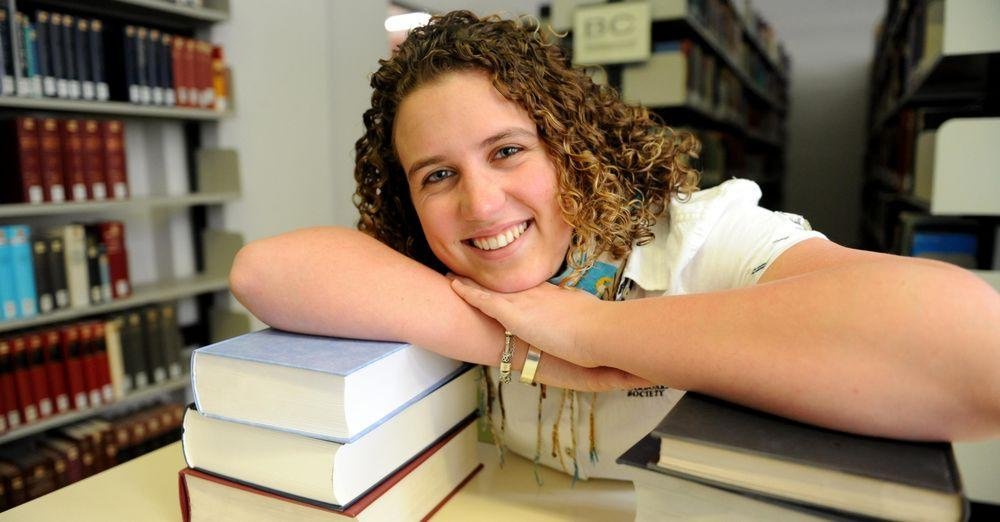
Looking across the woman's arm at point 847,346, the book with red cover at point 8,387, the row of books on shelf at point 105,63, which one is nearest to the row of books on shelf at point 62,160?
the row of books on shelf at point 105,63

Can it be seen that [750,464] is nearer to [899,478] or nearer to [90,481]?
[899,478]

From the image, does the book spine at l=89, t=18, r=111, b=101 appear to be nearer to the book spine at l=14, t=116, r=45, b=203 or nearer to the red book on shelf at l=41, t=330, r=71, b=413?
the book spine at l=14, t=116, r=45, b=203

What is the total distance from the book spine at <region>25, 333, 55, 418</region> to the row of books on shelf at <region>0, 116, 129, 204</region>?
1.53ft

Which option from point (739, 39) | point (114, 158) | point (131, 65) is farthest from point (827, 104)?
point (114, 158)

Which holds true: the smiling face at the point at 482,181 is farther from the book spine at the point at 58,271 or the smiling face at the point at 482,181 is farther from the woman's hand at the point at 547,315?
the book spine at the point at 58,271

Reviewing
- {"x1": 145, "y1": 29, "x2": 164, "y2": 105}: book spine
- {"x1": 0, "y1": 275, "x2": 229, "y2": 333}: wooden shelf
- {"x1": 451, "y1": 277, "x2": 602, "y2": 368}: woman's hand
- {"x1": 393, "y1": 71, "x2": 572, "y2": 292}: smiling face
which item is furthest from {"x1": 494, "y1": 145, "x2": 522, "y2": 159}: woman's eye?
{"x1": 145, "y1": 29, "x2": 164, "y2": 105}: book spine

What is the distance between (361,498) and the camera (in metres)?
0.55

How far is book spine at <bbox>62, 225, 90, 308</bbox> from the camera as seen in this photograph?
2.17 meters

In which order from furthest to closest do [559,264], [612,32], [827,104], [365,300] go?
[827,104] → [612,32] → [559,264] → [365,300]

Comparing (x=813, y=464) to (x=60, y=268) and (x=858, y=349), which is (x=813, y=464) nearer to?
(x=858, y=349)

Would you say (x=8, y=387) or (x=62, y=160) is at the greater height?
(x=62, y=160)

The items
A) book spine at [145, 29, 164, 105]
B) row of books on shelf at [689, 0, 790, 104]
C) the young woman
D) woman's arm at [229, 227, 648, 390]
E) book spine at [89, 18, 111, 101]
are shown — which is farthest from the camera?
row of books on shelf at [689, 0, 790, 104]

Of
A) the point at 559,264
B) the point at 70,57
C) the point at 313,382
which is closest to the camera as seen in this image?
the point at 313,382

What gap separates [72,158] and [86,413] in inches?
35.0
